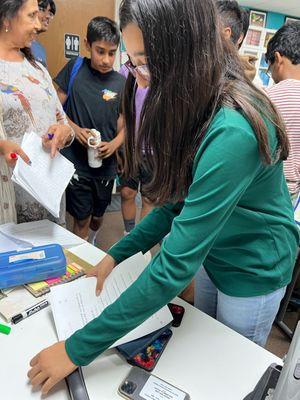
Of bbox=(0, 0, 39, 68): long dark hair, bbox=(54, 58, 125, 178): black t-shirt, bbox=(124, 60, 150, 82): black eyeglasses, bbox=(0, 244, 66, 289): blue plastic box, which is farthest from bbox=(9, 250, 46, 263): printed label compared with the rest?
bbox=(54, 58, 125, 178): black t-shirt

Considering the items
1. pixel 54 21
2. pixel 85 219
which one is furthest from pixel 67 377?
pixel 54 21

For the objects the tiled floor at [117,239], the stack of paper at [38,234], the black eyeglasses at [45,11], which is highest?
the black eyeglasses at [45,11]

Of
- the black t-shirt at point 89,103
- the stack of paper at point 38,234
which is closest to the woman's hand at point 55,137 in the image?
the stack of paper at point 38,234

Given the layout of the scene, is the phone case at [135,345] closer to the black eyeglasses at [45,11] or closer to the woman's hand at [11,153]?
the woman's hand at [11,153]

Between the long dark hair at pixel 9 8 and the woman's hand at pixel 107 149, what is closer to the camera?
the long dark hair at pixel 9 8

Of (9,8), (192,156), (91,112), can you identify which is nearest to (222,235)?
(192,156)

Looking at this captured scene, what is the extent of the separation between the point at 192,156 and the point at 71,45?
8.67 ft

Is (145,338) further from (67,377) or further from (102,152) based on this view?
(102,152)

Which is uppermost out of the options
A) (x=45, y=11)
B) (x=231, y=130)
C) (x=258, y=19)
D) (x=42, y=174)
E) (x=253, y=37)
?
(x=258, y=19)

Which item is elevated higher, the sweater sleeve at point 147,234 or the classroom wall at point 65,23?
the classroom wall at point 65,23

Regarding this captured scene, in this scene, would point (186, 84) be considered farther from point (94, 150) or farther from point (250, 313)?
point (94, 150)

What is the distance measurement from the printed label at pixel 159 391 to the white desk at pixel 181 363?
29 millimetres

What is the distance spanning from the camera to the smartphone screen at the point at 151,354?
69cm

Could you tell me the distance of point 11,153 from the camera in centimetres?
107
